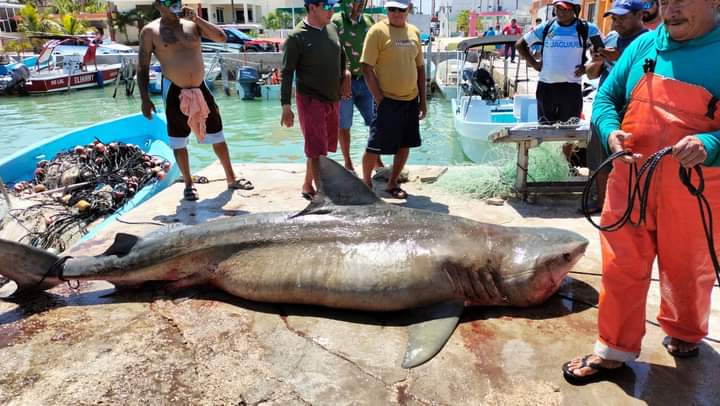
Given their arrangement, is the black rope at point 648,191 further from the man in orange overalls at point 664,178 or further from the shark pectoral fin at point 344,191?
the shark pectoral fin at point 344,191

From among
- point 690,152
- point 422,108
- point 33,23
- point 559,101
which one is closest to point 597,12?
point 559,101

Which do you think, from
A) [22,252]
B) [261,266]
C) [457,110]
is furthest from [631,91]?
[457,110]

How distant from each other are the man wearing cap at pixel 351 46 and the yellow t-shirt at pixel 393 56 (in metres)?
0.92

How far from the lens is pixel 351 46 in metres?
6.41

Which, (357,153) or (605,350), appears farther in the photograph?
(357,153)

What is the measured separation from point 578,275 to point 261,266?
7.19 feet

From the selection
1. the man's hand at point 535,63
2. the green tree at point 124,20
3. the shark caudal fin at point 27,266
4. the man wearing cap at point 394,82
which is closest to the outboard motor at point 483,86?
the man's hand at point 535,63

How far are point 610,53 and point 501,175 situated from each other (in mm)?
1597

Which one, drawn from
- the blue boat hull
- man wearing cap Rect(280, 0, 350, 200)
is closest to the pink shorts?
man wearing cap Rect(280, 0, 350, 200)

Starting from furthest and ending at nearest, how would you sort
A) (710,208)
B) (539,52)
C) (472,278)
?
(539,52)
(472,278)
(710,208)

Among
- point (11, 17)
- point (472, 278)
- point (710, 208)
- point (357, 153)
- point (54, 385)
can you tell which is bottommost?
point (357, 153)

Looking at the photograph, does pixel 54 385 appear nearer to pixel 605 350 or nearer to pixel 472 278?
pixel 472 278

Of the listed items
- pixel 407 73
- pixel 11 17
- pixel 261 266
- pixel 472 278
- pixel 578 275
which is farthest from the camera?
pixel 11 17

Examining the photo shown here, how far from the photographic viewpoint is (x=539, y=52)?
627 centimetres
